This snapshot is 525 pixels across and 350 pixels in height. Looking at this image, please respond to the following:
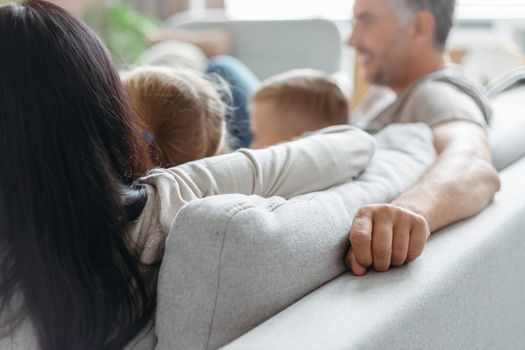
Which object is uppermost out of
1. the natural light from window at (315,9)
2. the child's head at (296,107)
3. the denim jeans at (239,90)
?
the child's head at (296,107)

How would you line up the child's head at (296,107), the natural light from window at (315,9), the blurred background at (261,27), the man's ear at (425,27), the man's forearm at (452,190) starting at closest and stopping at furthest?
the man's forearm at (452,190) < the child's head at (296,107) < the man's ear at (425,27) < the blurred background at (261,27) < the natural light from window at (315,9)

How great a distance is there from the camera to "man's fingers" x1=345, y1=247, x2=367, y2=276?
90 centimetres

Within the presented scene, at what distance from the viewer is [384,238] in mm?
896

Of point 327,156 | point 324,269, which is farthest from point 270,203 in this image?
point 327,156

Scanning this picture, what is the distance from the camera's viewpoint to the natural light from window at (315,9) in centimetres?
438

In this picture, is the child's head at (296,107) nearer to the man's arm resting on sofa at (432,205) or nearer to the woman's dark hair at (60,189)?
the man's arm resting on sofa at (432,205)

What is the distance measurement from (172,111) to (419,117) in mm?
828

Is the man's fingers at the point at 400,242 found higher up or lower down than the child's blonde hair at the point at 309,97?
higher up

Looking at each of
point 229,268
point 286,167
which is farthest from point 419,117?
point 229,268

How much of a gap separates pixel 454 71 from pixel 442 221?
964 mm

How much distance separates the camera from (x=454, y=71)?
1.92 metres

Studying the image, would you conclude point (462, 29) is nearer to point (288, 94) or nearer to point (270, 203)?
point (288, 94)

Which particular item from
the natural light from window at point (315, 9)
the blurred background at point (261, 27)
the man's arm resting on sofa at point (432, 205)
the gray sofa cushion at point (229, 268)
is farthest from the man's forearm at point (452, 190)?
the natural light from window at point (315, 9)

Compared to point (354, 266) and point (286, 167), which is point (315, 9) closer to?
point (286, 167)
